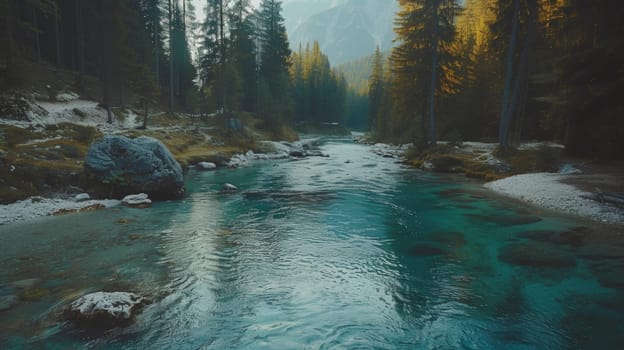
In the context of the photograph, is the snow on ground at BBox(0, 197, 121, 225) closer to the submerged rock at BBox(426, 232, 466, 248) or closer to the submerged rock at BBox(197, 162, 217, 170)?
the submerged rock at BBox(197, 162, 217, 170)

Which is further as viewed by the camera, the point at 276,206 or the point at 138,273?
the point at 276,206

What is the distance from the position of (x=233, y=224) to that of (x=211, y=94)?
37509 mm

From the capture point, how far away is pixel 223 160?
30.4m

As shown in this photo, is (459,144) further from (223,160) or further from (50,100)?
(50,100)

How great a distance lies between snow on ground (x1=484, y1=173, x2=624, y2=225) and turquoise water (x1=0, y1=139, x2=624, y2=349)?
3.58ft

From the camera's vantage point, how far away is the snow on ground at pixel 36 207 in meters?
12.1

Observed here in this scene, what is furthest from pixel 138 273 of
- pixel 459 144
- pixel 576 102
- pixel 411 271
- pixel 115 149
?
pixel 459 144

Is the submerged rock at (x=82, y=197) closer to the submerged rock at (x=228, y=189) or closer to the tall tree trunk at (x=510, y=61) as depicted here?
the submerged rock at (x=228, y=189)

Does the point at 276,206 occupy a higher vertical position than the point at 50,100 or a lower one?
lower

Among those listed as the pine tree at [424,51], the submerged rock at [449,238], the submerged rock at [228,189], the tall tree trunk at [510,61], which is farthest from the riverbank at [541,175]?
the submerged rock at [228,189]

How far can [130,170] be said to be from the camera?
1648 centimetres

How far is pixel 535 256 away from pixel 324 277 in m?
6.36

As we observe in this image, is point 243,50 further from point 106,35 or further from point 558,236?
point 558,236

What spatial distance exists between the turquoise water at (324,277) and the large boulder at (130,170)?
7.13 ft
